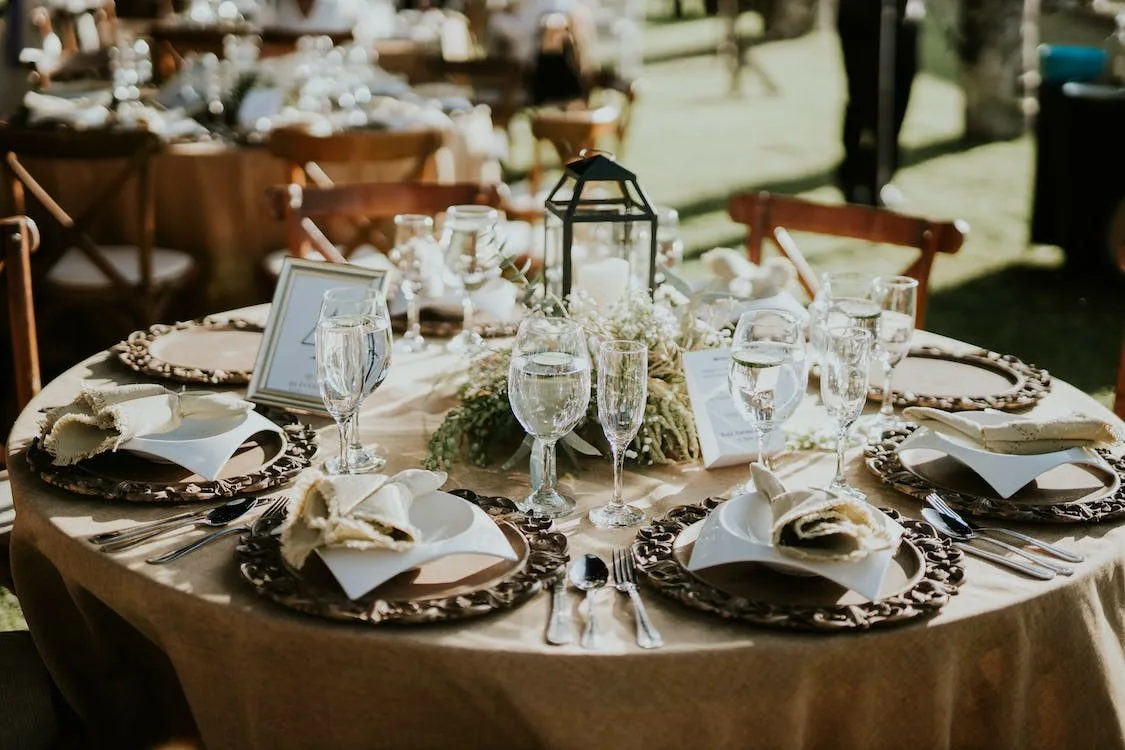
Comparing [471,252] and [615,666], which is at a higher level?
[471,252]

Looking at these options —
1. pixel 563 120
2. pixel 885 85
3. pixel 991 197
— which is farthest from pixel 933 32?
pixel 563 120

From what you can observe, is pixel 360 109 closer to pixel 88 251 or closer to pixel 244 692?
pixel 88 251

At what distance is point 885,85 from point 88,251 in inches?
162

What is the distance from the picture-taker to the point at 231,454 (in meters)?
1.64

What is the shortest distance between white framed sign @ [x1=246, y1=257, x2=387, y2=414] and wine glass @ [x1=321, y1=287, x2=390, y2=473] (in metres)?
0.12

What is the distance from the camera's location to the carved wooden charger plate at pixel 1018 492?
4.90 ft

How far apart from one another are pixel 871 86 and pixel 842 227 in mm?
3558

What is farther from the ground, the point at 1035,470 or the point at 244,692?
the point at 1035,470

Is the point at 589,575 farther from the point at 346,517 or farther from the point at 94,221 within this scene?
the point at 94,221

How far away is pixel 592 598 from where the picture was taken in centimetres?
129

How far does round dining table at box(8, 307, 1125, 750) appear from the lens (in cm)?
120

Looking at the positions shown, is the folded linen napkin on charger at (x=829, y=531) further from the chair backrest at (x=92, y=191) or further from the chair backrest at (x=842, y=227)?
the chair backrest at (x=92, y=191)

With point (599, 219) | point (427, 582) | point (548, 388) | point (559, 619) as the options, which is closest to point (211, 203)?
point (599, 219)

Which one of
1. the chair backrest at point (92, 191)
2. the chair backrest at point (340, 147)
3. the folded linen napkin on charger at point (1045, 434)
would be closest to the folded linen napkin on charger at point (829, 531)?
the folded linen napkin on charger at point (1045, 434)
